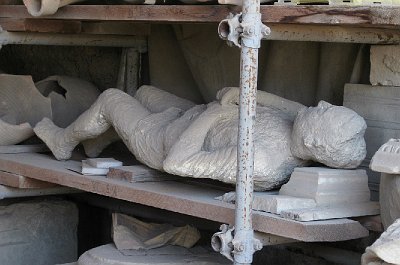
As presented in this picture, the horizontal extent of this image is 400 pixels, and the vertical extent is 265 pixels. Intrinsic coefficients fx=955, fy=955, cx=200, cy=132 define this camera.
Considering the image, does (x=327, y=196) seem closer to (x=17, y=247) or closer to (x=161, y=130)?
(x=161, y=130)

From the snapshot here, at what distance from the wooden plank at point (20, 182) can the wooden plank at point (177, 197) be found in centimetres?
3

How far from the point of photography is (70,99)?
6.29m

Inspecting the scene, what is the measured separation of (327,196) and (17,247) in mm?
2593

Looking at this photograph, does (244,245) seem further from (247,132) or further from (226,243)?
(247,132)

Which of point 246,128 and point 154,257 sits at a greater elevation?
point 246,128

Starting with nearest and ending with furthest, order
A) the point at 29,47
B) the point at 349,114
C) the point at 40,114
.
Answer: the point at 349,114
the point at 40,114
the point at 29,47

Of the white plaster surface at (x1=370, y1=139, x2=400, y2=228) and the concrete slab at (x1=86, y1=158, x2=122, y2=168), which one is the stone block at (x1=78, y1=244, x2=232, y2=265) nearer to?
the concrete slab at (x1=86, y1=158, x2=122, y2=168)

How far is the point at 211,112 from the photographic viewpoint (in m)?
4.57

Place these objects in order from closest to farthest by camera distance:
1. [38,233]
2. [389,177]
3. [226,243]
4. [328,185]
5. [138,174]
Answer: [389,177], [226,243], [328,185], [138,174], [38,233]

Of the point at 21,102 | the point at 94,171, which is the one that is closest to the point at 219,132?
the point at 94,171

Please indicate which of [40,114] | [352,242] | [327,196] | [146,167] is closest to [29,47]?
[40,114]

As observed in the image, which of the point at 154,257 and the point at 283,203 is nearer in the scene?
the point at 283,203

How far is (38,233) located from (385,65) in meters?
2.68

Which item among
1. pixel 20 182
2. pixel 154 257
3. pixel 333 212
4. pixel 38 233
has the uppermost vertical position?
pixel 333 212
